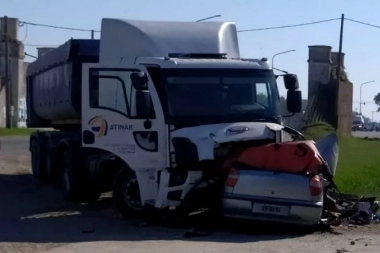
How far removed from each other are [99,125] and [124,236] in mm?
2739

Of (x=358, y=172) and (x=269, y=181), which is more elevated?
(x=269, y=181)

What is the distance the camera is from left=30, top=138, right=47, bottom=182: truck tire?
2227 cm

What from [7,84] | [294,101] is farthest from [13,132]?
[294,101]

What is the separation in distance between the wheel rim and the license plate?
8.13 feet

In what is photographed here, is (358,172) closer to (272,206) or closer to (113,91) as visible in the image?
(113,91)

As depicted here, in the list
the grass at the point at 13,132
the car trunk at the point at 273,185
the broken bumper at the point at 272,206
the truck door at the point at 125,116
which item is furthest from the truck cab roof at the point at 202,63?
the grass at the point at 13,132

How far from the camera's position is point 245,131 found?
1506 cm

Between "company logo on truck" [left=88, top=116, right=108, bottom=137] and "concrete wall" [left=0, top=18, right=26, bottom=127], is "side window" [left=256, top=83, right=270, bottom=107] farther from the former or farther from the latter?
"concrete wall" [left=0, top=18, right=26, bottom=127]

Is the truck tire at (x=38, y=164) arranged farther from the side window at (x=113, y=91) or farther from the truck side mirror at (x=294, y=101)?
the truck side mirror at (x=294, y=101)

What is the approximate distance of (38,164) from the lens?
74.3 ft

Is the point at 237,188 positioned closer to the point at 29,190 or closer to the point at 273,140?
the point at 273,140

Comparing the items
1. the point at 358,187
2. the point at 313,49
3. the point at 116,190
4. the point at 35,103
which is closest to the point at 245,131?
the point at 116,190

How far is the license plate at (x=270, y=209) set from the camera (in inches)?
567

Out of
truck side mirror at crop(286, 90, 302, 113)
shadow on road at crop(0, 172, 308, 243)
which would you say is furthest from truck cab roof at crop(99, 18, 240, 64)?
shadow on road at crop(0, 172, 308, 243)
